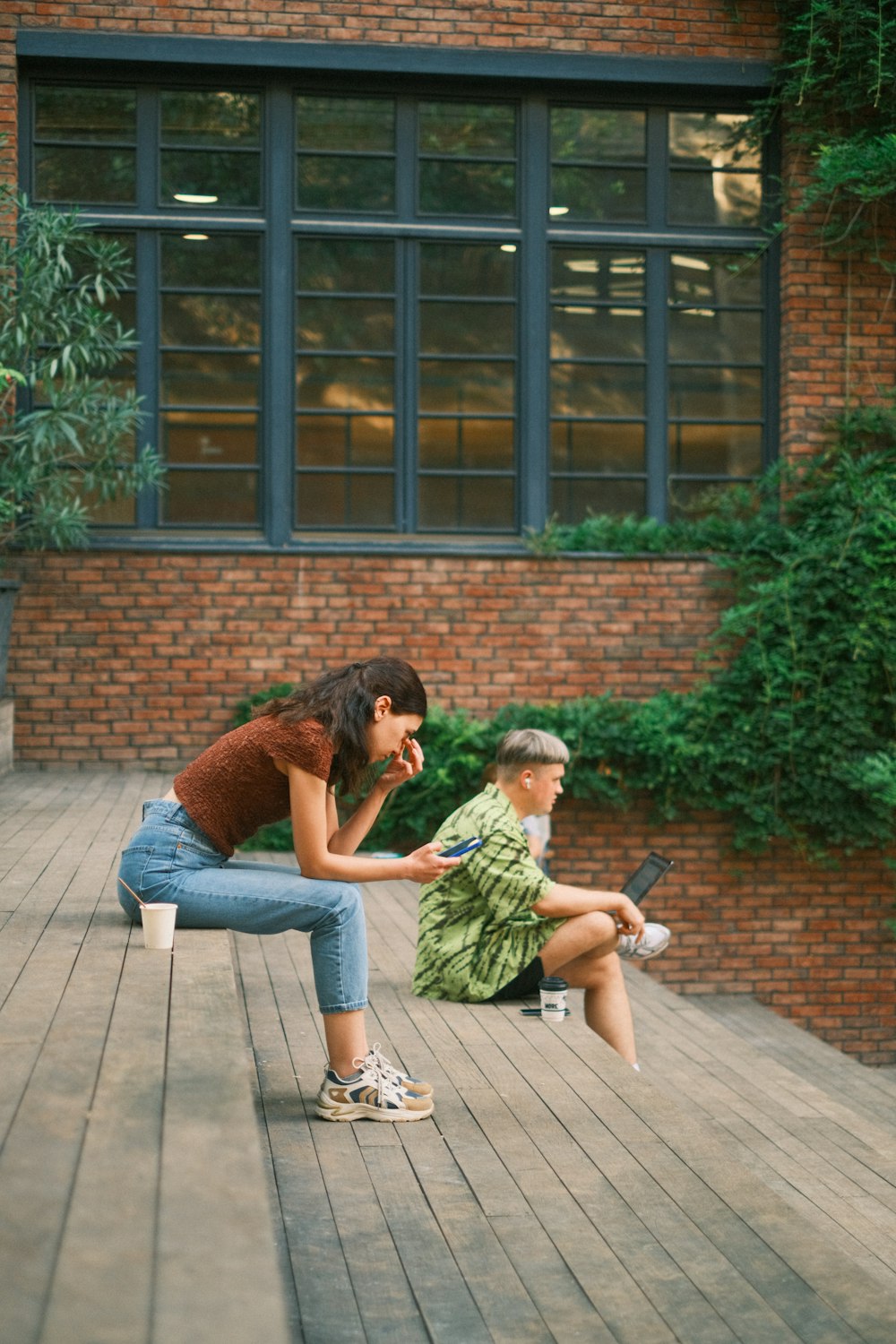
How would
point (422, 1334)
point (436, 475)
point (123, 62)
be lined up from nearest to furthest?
point (422, 1334) → point (123, 62) → point (436, 475)

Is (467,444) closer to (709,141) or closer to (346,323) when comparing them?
(346,323)

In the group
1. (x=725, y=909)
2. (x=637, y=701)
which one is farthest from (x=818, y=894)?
(x=637, y=701)

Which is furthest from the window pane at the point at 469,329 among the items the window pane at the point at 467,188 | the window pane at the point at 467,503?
the window pane at the point at 467,503

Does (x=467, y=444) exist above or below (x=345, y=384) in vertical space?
below

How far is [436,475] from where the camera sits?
920cm

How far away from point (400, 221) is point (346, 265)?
436 mm

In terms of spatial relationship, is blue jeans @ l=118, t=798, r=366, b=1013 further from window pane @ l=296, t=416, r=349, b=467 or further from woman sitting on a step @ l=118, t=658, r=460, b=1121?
window pane @ l=296, t=416, r=349, b=467

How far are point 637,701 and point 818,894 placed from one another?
1.68 metres

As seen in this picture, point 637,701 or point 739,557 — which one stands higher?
point 739,557

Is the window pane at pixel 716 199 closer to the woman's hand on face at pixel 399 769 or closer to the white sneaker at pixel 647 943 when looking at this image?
the white sneaker at pixel 647 943

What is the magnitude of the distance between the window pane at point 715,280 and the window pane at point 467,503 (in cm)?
171

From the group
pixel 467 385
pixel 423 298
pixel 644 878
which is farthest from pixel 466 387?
pixel 644 878

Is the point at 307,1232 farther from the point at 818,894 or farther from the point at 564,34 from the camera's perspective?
the point at 564,34

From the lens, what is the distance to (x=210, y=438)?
900 cm
